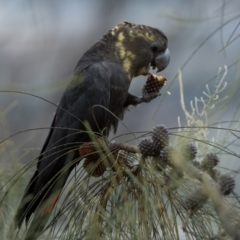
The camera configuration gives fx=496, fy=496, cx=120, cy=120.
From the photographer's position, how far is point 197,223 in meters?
0.68

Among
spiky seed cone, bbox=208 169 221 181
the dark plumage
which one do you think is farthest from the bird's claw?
spiky seed cone, bbox=208 169 221 181

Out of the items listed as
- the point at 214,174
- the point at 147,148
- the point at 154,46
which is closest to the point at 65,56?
the point at 154,46

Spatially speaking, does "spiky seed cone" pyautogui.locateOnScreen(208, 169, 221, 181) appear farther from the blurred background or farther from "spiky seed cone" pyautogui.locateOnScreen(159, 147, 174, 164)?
the blurred background

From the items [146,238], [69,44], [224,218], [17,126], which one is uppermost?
[224,218]

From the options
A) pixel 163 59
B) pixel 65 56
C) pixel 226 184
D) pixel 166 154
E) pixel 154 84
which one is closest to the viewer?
pixel 226 184

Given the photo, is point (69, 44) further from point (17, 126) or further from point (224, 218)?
point (224, 218)

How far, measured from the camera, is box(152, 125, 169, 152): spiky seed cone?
0.67 metres

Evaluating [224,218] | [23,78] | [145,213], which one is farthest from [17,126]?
[224,218]

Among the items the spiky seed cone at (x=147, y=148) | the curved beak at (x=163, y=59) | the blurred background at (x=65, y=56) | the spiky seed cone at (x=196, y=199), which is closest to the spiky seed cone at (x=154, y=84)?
the curved beak at (x=163, y=59)

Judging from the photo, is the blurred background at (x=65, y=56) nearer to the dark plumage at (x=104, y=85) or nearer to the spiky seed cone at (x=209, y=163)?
the dark plumage at (x=104, y=85)

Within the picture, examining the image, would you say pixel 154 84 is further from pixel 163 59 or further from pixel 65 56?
pixel 65 56

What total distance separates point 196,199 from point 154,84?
608 millimetres

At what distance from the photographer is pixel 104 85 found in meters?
1.24

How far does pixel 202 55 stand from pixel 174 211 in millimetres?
1061
